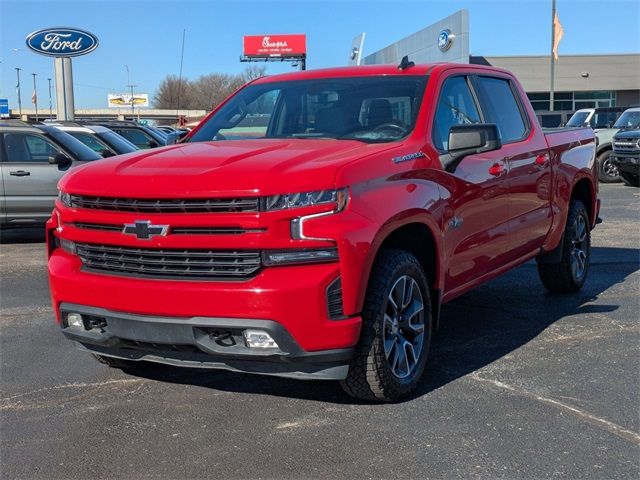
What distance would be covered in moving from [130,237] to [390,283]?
1.37m

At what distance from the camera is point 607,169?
1892 centimetres

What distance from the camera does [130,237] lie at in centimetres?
369

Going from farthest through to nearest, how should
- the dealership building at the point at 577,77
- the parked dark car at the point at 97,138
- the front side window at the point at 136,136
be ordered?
the dealership building at the point at 577,77, the front side window at the point at 136,136, the parked dark car at the point at 97,138

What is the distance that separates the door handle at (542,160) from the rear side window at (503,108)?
22cm

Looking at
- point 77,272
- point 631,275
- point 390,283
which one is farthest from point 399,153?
point 631,275

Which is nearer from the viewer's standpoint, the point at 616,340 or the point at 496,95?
the point at 616,340

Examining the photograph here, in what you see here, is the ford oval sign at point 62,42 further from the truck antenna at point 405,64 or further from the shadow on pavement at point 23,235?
the truck antenna at point 405,64

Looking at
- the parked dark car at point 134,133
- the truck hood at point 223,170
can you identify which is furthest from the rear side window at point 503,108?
the parked dark car at point 134,133

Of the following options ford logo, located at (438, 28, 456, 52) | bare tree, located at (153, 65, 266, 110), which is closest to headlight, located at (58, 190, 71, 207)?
ford logo, located at (438, 28, 456, 52)

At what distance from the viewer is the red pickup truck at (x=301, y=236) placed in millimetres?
3453

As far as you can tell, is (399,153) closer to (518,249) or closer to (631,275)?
(518,249)

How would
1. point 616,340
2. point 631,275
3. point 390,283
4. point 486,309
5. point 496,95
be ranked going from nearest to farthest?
point 390,283 < point 616,340 < point 496,95 < point 486,309 < point 631,275

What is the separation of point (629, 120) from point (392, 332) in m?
16.4

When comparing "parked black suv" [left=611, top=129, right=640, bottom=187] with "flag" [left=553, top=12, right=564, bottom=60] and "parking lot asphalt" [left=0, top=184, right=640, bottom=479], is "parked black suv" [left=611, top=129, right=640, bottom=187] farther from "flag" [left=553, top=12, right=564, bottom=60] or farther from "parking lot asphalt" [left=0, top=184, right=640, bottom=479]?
"flag" [left=553, top=12, right=564, bottom=60]
